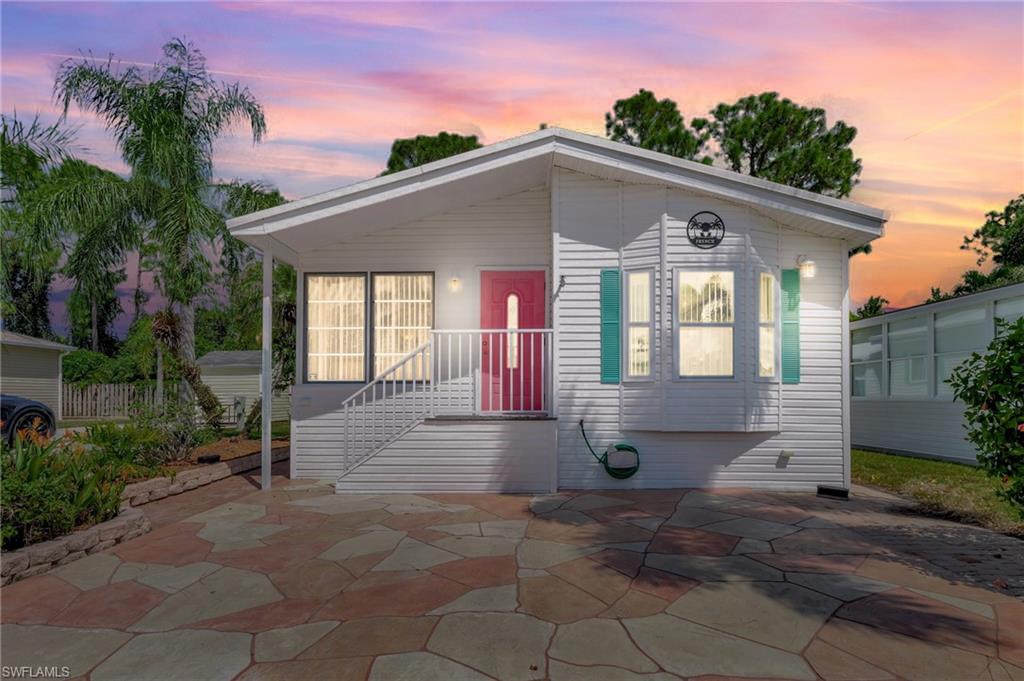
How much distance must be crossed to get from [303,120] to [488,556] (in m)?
11.8

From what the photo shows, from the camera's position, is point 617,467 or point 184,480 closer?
point 617,467

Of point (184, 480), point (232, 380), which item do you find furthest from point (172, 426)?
point (232, 380)

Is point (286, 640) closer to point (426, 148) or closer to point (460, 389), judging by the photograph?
point (460, 389)

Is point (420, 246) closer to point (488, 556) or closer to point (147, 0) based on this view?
point (488, 556)

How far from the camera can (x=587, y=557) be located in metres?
4.66

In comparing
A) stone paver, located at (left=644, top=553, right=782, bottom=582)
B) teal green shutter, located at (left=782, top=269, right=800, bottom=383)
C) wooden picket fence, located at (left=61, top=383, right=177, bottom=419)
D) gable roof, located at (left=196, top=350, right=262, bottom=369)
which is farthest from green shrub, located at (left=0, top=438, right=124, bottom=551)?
gable roof, located at (left=196, top=350, right=262, bottom=369)

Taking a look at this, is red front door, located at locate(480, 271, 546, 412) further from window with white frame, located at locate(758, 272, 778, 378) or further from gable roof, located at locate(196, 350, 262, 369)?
→ gable roof, located at locate(196, 350, 262, 369)

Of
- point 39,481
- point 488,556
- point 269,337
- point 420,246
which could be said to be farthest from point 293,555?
point 420,246

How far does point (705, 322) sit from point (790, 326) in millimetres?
1251

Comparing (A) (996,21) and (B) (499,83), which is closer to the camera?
(A) (996,21)

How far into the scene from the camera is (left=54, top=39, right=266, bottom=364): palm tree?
1159 cm

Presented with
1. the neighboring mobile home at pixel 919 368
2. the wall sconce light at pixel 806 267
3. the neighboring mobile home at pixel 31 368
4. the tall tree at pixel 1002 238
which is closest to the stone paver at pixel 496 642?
the wall sconce light at pixel 806 267

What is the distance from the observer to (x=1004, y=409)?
435 cm

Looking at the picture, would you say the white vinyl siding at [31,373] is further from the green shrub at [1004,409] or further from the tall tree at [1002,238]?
the tall tree at [1002,238]
